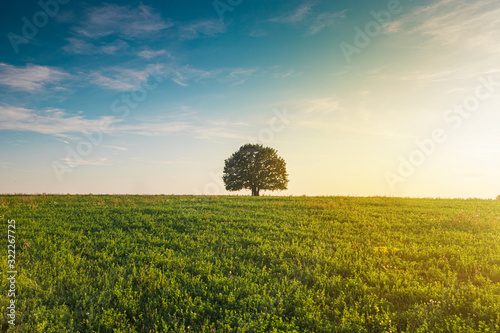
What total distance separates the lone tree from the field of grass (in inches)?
1550

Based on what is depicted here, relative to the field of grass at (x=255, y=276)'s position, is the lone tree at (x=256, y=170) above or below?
above

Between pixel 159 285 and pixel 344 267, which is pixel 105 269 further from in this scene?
pixel 344 267

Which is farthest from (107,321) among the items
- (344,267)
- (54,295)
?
(344,267)

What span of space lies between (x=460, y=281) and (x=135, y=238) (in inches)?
452

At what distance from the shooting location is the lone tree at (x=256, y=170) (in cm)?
5438

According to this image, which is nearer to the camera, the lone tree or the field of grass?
the field of grass

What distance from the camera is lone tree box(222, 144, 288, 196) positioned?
54.4 m

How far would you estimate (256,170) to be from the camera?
54.0m

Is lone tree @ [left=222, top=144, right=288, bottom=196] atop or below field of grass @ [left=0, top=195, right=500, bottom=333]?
atop

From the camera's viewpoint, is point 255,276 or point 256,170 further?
point 256,170

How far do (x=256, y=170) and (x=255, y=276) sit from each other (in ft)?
150

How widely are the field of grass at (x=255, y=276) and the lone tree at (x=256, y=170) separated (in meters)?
39.4

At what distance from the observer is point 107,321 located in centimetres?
648

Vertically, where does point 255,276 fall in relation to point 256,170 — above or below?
below
